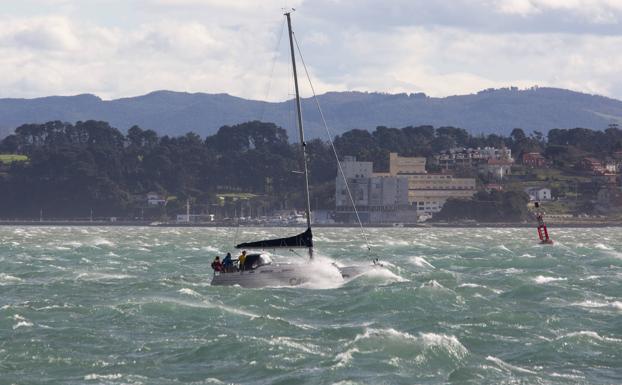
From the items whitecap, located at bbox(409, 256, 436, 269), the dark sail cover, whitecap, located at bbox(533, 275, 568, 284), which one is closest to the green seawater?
whitecap, located at bbox(533, 275, 568, 284)

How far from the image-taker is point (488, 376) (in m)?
34.5

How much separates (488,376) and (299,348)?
20.8 ft

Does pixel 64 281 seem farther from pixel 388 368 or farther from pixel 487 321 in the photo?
pixel 388 368

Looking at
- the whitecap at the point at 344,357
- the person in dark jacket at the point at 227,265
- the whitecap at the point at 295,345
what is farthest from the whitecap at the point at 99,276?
the whitecap at the point at 344,357

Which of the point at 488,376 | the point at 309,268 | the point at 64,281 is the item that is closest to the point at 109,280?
the point at 64,281

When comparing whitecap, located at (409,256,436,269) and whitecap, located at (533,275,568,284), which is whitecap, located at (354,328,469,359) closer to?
whitecap, located at (533,275,568,284)

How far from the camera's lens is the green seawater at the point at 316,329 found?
115 ft

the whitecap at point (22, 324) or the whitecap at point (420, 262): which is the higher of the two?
the whitecap at point (22, 324)

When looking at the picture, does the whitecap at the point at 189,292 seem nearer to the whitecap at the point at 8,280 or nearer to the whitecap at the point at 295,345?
the whitecap at the point at 8,280

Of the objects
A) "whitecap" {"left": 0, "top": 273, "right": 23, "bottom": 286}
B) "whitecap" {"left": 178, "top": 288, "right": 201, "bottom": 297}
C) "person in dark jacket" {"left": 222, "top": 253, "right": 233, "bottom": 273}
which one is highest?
"person in dark jacket" {"left": 222, "top": 253, "right": 233, "bottom": 273}

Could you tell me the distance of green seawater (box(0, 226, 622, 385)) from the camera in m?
35.1

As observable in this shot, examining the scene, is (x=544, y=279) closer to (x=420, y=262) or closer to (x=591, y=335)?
(x=420, y=262)

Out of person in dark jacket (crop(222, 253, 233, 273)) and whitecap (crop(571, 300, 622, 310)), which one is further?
person in dark jacket (crop(222, 253, 233, 273))

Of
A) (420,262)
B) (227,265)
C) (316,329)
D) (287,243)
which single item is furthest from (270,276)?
(420,262)
